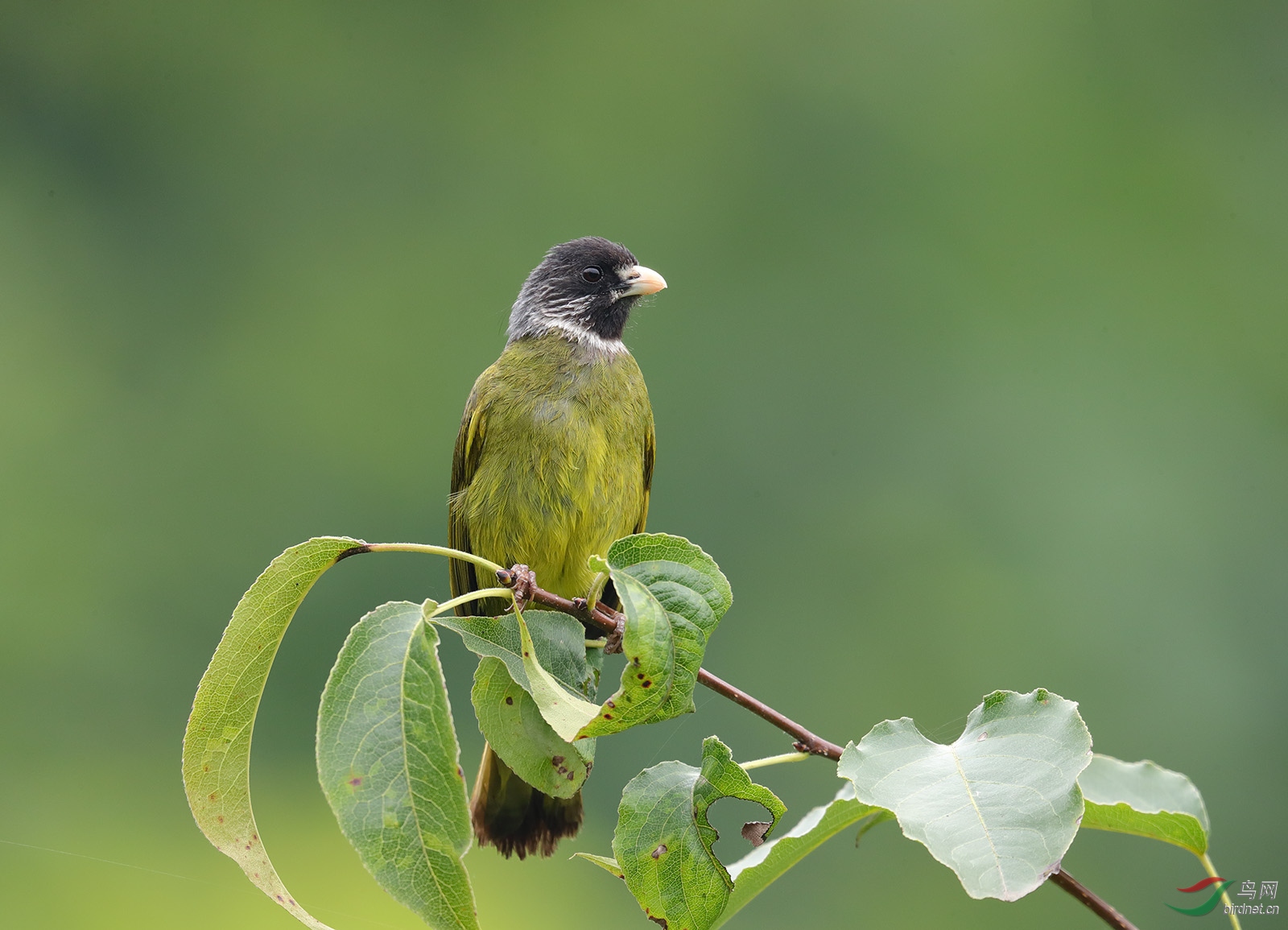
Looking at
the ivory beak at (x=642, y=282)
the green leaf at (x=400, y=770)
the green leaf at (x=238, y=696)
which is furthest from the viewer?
the ivory beak at (x=642, y=282)

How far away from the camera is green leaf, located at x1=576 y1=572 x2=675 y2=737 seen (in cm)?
147

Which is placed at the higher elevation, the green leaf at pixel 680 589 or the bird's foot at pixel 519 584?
the green leaf at pixel 680 589

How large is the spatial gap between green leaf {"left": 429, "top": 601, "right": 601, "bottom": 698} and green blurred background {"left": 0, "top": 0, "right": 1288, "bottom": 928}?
465 cm

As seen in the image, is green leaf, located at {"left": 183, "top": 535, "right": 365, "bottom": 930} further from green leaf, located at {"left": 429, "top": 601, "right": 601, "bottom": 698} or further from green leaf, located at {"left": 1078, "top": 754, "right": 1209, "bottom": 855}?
green leaf, located at {"left": 1078, "top": 754, "right": 1209, "bottom": 855}

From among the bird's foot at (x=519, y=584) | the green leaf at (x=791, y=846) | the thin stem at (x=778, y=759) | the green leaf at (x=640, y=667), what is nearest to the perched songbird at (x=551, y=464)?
the bird's foot at (x=519, y=584)

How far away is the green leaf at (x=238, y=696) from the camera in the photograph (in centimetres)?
158

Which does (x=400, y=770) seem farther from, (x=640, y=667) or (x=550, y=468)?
(x=550, y=468)

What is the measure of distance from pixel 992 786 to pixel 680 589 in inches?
17.3

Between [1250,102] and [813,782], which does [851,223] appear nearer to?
[1250,102]

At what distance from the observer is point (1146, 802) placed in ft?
6.63

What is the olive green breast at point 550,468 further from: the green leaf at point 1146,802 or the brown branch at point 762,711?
the green leaf at point 1146,802

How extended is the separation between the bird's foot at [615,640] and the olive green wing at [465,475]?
105 centimetres

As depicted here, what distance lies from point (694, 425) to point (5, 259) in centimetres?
696

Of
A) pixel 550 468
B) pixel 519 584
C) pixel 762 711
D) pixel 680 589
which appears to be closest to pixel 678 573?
pixel 680 589
